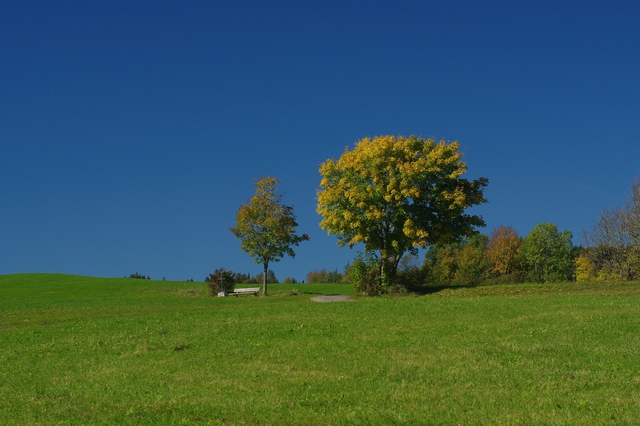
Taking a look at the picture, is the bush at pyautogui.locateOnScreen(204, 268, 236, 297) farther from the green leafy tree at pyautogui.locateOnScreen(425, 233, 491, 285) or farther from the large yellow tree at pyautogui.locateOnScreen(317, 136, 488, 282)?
the green leafy tree at pyautogui.locateOnScreen(425, 233, 491, 285)

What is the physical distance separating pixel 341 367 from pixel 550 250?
80271mm

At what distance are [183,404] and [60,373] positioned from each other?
243 inches

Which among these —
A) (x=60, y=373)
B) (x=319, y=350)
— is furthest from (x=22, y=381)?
(x=319, y=350)

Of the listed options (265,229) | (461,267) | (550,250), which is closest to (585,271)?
(550,250)

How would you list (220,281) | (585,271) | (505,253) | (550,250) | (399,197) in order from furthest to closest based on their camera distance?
(505,253)
(550,250)
(585,271)
(220,281)
(399,197)

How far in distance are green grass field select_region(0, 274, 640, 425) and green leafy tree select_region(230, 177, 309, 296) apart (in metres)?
27.6

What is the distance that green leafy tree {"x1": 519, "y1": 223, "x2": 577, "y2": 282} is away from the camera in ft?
285

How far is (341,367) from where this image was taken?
15203mm

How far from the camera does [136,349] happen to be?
19688 mm

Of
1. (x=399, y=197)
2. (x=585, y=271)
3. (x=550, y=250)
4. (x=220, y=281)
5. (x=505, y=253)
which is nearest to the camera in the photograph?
(x=399, y=197)

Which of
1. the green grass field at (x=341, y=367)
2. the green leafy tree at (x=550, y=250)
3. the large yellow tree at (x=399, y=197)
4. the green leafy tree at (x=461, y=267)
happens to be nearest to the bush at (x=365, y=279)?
the large yellow tree at (x=399, y=197)

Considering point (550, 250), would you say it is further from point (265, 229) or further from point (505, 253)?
point (265, 229)

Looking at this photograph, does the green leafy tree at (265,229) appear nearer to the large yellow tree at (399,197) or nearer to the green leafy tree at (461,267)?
the large yellow tree at (399,197)

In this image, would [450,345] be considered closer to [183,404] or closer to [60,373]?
[183,404]
